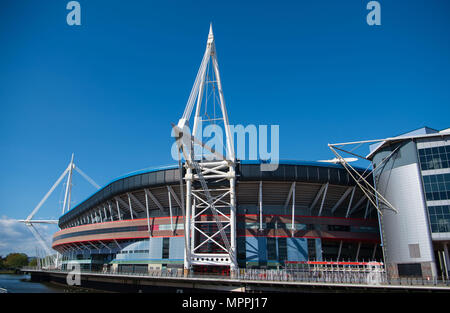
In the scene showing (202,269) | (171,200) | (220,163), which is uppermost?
(220,163)

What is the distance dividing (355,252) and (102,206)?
57.2 m

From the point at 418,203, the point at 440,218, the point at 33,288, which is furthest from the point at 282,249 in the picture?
the point at 33,288

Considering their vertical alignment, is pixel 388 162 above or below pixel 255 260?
above

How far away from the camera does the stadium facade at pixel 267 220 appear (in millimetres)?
54250

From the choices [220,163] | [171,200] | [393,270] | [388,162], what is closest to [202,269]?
[171,200]

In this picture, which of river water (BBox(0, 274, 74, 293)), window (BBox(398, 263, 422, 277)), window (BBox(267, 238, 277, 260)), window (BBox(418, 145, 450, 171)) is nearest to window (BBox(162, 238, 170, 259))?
window (BBox(267, 238, 277, 260))

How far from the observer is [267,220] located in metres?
55.7

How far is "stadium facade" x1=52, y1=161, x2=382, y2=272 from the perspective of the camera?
54250 millimetres

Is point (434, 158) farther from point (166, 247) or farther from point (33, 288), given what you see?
point (33, 288)

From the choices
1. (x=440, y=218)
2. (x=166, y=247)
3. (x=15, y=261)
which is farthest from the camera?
(x=15, y=261)

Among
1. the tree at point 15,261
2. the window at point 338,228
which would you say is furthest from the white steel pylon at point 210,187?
the tree at point 15,261

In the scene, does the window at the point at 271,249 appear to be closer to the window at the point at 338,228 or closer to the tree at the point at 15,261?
the window at the point at 338,228

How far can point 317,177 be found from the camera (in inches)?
2151

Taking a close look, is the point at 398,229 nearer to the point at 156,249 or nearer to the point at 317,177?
the point at 317,177
